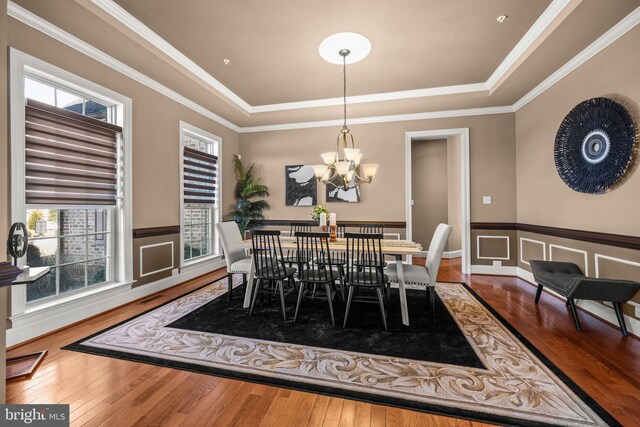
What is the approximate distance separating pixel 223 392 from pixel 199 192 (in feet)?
11.8

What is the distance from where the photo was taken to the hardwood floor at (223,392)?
157cm

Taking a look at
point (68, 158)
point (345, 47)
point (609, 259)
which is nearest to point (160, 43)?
point (68, 158)

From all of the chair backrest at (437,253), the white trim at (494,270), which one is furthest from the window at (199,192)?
the white trim at (494,270)

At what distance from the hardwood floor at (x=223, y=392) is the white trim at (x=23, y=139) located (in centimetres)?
93

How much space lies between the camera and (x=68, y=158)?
2.76 meters

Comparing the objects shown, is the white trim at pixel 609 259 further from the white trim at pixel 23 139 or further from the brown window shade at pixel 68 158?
the brown window shade at pixel 68 158

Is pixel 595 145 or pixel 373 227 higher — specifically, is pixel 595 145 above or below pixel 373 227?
above

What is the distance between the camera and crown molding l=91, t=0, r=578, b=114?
2511 mm

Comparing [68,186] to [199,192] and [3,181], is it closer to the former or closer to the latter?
[3,181]

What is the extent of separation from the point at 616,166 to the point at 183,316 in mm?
4569

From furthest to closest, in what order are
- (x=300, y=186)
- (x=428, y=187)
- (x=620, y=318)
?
(x=428, y=187)
(x=300, y=186)
(x=620, y=318)

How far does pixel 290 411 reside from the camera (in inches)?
64.5

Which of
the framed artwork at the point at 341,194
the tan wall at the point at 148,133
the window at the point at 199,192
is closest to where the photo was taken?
the tan wall at the point at 148,133

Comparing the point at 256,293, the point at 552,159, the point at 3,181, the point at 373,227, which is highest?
the point at 552,159
